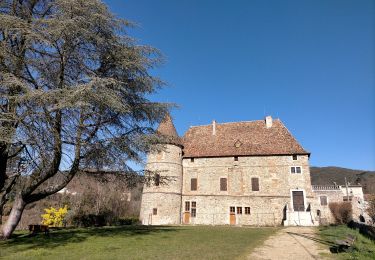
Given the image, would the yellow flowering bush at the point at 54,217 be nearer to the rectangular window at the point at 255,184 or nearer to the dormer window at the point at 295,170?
the rectangular window at the point at 255,184

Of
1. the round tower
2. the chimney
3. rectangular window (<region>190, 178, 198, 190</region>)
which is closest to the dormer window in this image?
the chimney

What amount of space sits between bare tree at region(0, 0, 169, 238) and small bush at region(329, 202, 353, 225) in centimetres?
2654

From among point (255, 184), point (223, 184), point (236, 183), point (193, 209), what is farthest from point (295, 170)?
point (193, 209)

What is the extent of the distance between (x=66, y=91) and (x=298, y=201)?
21804 millimetres

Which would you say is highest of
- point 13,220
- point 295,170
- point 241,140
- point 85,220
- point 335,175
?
point 335,175

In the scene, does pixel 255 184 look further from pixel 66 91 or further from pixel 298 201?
pixel 66 91

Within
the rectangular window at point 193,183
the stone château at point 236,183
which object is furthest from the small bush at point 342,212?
the rectangular window at point 193,183

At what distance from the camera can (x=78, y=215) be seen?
20.2 metres

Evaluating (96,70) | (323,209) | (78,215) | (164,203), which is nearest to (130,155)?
(96,70)

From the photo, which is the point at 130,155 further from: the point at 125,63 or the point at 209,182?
the point at 209,182

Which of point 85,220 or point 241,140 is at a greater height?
point 241,140

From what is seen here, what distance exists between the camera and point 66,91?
8438 millimetres

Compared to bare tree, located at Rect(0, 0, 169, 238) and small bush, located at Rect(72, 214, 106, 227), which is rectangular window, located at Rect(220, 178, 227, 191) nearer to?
small bush, located at Rect(72, 214, 106, 227)

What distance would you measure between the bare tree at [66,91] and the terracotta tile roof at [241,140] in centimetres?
1571
